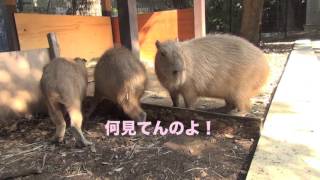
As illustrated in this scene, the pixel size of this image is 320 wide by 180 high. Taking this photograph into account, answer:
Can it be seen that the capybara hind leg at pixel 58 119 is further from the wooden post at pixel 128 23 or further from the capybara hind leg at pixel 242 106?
the wooden post at pixel 128 23

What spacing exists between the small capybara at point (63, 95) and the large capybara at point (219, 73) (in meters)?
0.87

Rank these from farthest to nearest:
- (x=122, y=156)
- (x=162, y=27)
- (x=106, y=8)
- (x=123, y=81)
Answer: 1. (x=106, y=8)
2. (x=162, y=27)
3. (x=123, y=81)
4. (x=122, y=156)

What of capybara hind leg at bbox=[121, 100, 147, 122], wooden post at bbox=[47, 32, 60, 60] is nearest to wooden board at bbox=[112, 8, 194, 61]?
wooden post at bbox=[47, 32, 60, 60]

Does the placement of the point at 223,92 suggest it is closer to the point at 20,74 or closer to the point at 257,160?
the point at 257,160

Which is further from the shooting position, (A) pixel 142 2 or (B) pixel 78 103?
(A) pixel 142 2

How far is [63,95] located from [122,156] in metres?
0.74

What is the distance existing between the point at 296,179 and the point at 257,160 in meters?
0.37

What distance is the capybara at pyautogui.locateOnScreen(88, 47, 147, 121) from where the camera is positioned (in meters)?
3.81

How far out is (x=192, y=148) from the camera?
3.39 m

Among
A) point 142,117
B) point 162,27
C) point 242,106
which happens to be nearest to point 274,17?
point 162,27

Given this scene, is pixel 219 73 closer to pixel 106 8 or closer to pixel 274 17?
pixel 106 8

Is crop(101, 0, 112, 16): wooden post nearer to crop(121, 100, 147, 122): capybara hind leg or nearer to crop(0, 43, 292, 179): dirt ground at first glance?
crop(0, 43, 292, 179): dirt ground

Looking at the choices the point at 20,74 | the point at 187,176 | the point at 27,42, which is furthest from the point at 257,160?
the point at 27,42

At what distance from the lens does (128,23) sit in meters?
5.61
